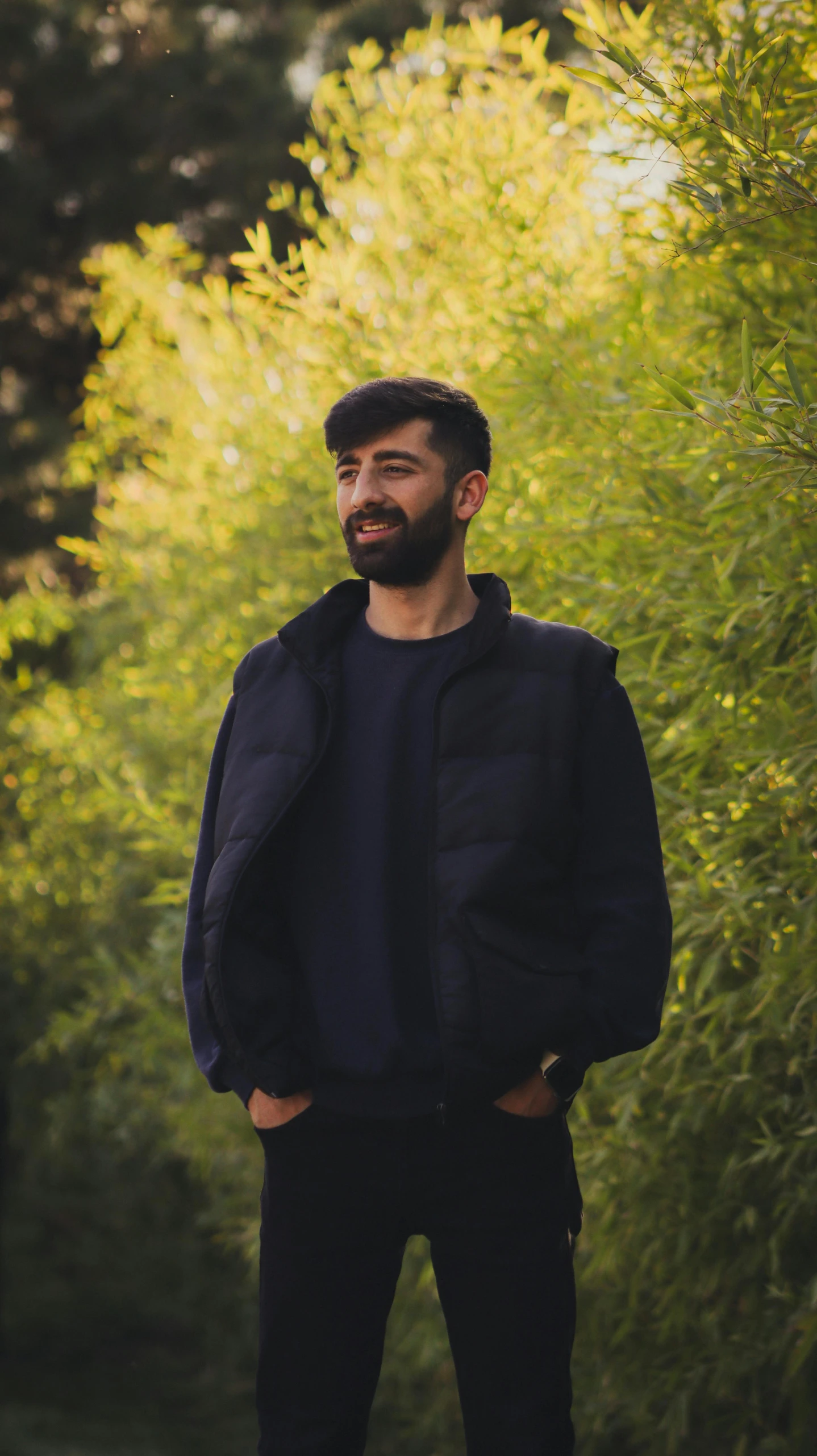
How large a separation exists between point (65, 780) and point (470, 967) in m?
4.71

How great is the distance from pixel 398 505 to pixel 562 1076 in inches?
30.5

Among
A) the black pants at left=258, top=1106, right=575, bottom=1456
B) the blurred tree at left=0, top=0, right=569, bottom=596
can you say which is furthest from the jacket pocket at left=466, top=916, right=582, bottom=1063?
the blurred tree at left=0, top=0, right=569, bottom=596

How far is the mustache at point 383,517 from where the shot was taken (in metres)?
1.52

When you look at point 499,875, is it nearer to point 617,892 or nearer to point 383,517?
point 617,892

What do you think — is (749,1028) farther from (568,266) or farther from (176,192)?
(176,192)

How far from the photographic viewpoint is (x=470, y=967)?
4.66 feet

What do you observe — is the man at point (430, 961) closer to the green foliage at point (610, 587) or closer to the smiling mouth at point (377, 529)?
the smiling mouth at point (377, 529)

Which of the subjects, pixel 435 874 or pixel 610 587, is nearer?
pixel 435 874

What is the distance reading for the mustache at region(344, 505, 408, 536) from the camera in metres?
1.52

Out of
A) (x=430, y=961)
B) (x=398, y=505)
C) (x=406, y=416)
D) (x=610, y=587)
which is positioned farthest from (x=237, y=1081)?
(x=610, y=587)

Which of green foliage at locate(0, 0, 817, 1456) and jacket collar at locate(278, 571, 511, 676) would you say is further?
green foliage at locate(0, 0, 817, 1456)

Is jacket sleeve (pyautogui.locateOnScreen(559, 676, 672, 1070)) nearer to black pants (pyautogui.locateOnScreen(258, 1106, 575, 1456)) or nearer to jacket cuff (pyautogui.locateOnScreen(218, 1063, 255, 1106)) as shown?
black pants (pyautogui.locateOnScreen(258, 1106, 575, 1456))

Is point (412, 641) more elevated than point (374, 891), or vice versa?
point (412, 641)

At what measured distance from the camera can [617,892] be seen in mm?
1466
